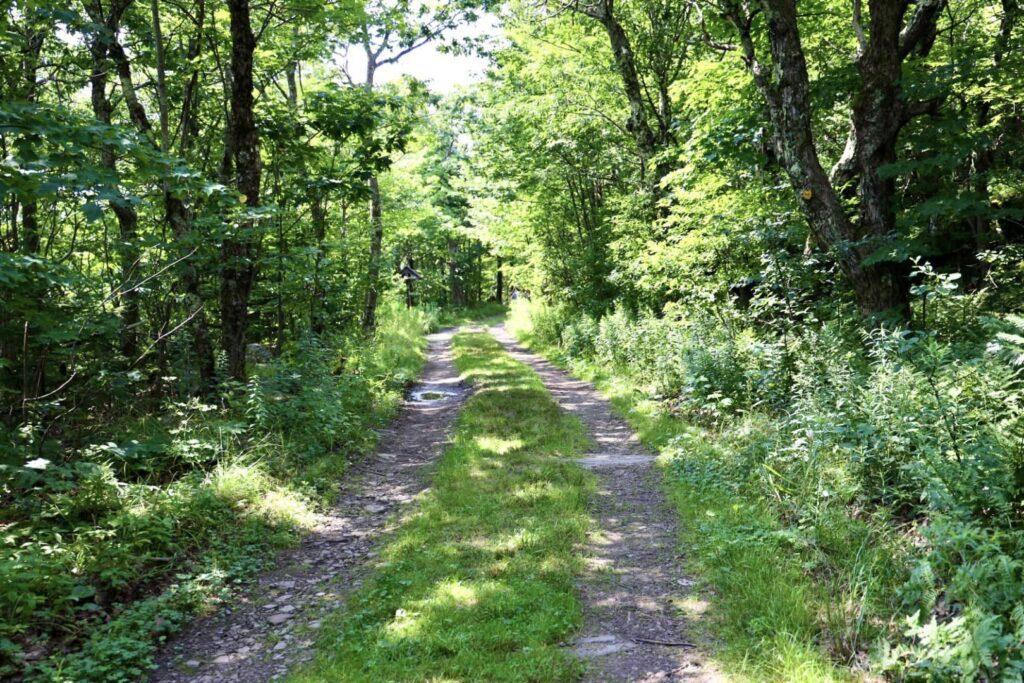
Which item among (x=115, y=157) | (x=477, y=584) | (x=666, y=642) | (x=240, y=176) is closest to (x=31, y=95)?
(x=115, y=157)

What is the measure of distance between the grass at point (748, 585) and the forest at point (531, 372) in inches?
1.1

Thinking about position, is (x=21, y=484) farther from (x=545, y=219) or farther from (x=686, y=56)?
(x=545, y=219)

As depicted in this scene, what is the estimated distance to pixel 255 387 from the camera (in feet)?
24.3

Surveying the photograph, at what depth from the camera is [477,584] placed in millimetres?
4367

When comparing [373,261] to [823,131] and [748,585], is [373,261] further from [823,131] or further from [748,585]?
[748,585]

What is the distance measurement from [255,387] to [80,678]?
14.3 ft

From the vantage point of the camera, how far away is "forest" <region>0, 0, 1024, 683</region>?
3645 mm

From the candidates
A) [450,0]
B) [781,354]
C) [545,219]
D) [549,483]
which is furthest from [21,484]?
[545,219]

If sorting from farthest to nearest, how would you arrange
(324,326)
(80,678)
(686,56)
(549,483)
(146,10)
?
(686,56) → (324,326) → (146,10) → (549,483) → (80,678)

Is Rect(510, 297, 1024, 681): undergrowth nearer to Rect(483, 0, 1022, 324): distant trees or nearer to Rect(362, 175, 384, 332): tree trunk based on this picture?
Rect(483, 0, 1022, 324): distant trees

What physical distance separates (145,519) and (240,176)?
4.61 meters

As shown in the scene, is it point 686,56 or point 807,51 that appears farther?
point 686,56

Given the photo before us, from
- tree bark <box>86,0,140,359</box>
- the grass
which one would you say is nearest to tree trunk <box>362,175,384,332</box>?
tree bark <box>86,0,140,359</box>

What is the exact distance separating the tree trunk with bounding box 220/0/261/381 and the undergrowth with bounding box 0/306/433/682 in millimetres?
742
